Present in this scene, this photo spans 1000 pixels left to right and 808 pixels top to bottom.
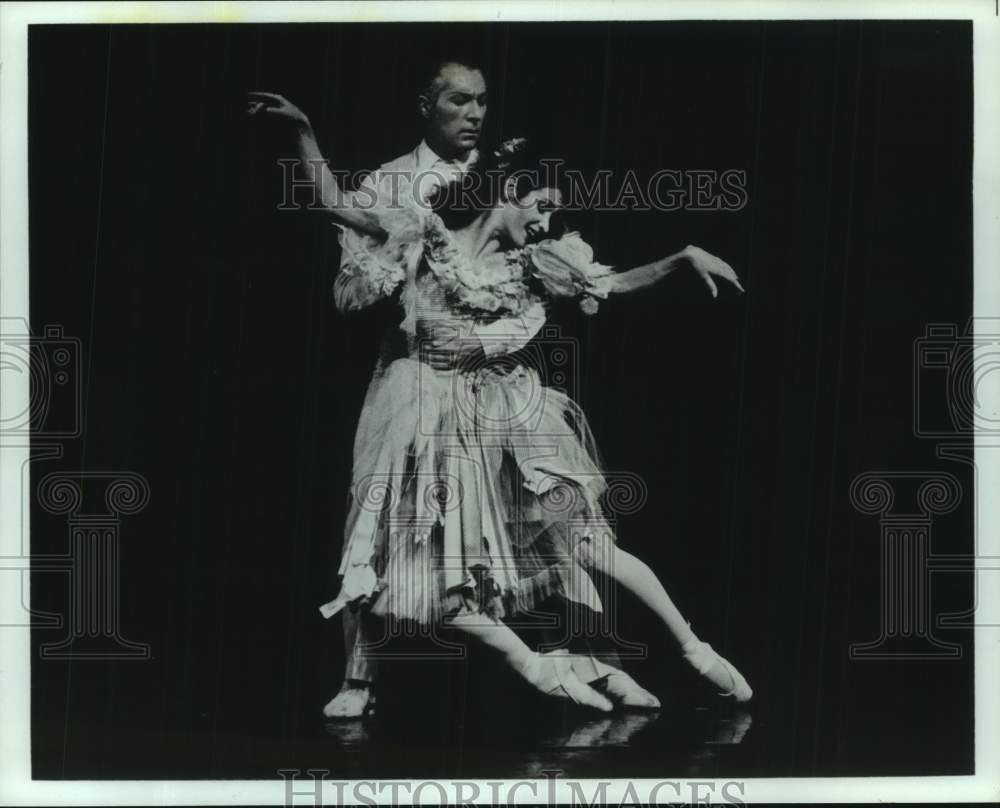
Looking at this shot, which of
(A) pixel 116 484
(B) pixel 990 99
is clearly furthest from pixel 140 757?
(B) pixel 990 99

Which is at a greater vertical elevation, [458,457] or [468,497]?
[458,457]

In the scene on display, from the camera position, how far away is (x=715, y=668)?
3777 millimetres

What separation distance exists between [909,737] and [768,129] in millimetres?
2163

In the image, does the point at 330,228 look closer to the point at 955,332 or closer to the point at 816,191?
the point at 816,191

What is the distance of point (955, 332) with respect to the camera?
3.81 m

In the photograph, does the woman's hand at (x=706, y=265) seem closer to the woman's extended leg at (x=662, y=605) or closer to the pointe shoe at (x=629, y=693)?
the woman's extended leg at (x=662, y=605)

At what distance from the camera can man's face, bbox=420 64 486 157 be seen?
12.4 ft

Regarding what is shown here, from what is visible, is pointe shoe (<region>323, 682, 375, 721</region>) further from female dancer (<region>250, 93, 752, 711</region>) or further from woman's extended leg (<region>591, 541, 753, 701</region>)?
woman's extended leg (<region>591, 541, 753, 701</region>)

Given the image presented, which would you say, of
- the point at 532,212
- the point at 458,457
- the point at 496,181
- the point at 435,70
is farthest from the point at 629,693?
the point at 435,70
